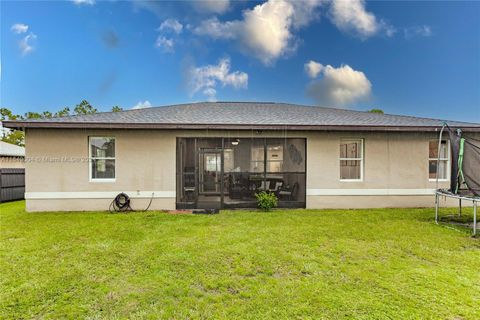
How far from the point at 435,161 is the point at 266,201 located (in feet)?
21.1

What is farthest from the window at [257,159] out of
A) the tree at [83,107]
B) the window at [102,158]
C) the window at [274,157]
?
the tree at [83,107]

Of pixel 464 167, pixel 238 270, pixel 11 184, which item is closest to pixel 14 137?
pixel 11 184

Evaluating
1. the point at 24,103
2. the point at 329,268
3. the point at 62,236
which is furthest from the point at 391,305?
the point at 24,103

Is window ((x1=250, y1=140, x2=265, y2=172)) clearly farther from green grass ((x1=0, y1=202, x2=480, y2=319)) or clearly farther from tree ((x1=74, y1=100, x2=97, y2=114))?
tree ((x1=74, y1=100, x2=97, y2=114))

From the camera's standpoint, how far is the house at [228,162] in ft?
26.5

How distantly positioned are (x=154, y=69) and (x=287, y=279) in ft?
64.3

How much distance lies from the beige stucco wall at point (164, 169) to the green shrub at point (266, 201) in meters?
1.30

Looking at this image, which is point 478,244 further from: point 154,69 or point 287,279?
point 154,69

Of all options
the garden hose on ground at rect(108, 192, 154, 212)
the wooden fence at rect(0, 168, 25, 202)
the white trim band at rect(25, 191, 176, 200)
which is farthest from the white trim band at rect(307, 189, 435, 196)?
the wooden fence at rect(0, 168, 25, 202)

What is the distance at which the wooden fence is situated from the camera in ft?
36.2

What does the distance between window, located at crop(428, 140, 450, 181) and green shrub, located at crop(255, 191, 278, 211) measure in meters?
5.81

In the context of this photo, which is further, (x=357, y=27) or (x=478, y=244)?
(x=357, y=27)

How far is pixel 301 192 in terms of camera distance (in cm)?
881

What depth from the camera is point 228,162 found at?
8.62 metres
